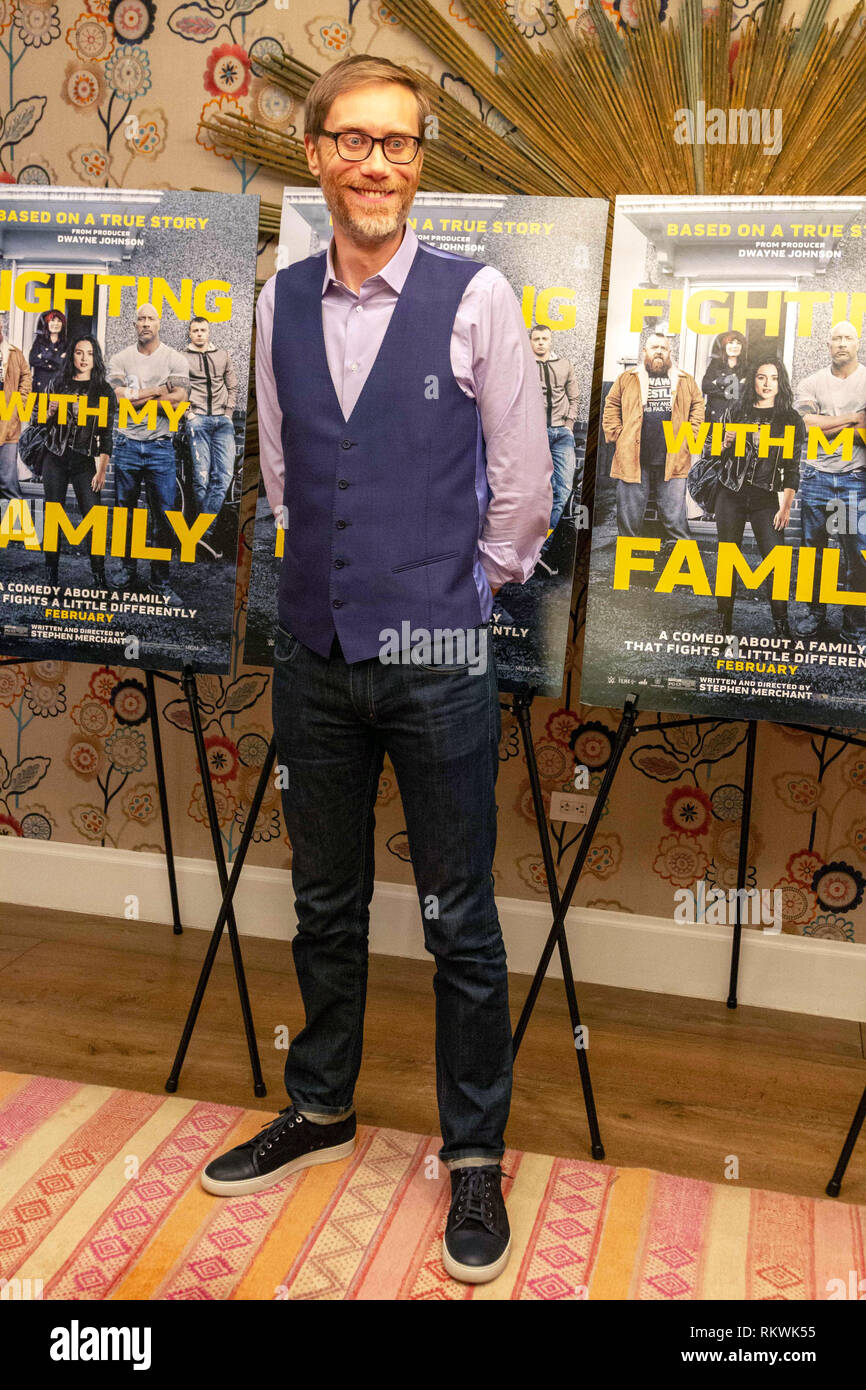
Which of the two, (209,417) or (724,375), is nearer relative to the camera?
(724,375)

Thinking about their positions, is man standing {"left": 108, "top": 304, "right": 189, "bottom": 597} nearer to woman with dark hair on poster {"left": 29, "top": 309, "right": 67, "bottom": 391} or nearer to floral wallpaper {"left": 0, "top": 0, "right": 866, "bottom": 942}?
woman with dark hair on poster {"left": 29, "top": 309, "right": 67, "bottom": 391}

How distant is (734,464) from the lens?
1916mm

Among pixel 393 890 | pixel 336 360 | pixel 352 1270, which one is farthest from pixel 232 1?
pixel 352 1270

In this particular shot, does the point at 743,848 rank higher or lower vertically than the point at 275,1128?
higher

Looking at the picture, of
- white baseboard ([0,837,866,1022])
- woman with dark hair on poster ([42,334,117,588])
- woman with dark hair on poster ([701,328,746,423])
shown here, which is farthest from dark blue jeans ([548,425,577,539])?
white baseboard ([0,837,866,1022])

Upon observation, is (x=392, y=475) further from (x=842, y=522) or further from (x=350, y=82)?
(x=842, y=522)

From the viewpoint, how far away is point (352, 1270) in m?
1.61

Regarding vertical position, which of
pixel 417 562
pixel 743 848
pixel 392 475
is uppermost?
pixel 392 475

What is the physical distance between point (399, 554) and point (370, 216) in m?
0.44

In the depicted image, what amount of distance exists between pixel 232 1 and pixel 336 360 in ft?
4.27

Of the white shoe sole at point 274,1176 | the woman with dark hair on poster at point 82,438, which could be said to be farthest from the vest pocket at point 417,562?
the white shoe sole at point 274,1176

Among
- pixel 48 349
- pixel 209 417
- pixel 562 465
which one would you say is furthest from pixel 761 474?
pixel 48 349

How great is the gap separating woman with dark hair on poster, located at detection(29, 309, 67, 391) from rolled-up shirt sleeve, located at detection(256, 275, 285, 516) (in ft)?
1.79
